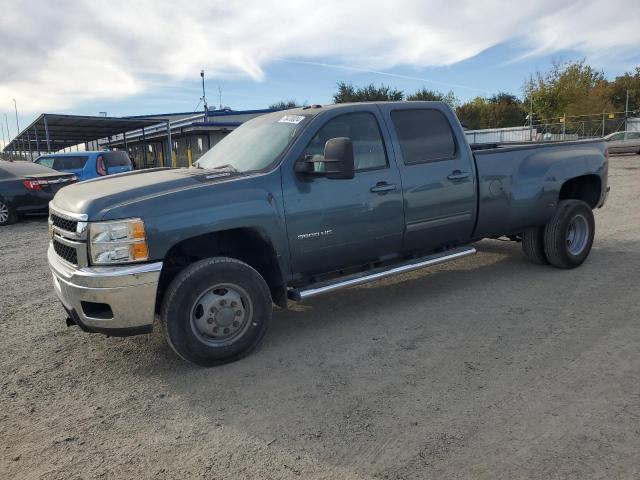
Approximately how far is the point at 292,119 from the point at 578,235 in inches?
152

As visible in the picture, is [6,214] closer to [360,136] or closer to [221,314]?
[221,314]

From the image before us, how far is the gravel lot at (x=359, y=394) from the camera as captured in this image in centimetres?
269

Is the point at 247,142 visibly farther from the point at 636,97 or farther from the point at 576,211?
the point at 636,97

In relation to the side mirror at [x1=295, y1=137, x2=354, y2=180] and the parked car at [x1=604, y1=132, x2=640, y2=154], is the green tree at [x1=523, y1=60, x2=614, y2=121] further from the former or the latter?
the side mirror at [x1=295, y1=137, x2=354, y2=180]

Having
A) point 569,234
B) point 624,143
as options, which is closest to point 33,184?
point 569,234

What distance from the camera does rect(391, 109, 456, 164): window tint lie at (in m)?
4.82

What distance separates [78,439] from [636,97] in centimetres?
6331

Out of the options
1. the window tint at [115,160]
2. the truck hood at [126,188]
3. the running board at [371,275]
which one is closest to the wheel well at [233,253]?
the running board at [371,275]

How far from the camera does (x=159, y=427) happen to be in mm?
3076

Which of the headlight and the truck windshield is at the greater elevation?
the truck windshield

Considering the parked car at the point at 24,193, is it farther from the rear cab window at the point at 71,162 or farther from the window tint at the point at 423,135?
the window tint at the point at 423,135

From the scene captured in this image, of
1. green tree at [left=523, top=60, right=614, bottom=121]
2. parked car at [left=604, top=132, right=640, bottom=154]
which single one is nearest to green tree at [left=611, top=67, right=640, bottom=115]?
green tree at [left=523, top=60, right=614, bottom=121]

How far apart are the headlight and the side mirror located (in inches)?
52.5

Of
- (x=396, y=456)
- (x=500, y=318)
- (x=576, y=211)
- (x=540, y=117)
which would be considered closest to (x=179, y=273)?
(x=396, y=456)
